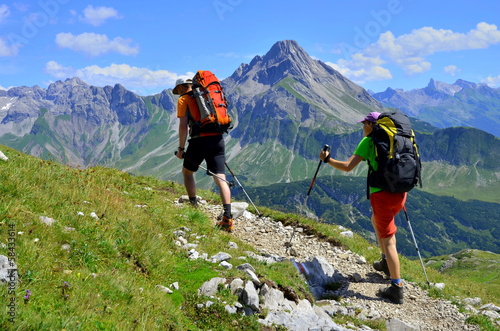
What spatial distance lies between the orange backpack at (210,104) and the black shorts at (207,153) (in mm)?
338

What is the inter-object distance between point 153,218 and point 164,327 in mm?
4200

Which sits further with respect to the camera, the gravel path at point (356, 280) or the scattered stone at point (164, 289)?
the gravel path at point (356, 280)

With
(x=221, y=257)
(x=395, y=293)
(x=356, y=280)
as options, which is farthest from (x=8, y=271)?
(x=356, y=280)

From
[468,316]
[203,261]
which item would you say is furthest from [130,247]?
[468,316]

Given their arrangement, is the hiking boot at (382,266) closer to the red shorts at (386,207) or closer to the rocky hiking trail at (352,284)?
the rocky hiking trail at (352,284)

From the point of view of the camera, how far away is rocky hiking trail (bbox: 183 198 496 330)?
22.8 feet

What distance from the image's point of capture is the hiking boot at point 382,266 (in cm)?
922

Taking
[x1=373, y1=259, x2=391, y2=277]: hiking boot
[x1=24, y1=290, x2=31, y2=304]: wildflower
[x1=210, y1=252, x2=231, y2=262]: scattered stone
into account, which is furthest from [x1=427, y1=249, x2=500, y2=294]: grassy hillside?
[x1=24, y1=290, x2=31, y2=304]: wildflower

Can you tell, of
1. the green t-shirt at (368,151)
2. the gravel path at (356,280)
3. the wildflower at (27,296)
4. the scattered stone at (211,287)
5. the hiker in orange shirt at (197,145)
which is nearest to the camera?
the wildflower at (27,296)

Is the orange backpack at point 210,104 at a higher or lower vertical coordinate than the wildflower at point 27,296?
higher

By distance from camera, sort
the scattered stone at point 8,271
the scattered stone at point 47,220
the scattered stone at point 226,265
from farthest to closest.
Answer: the scattered stone at point 226,265 < the scattered stone at point 47,220 < the scattered stone at point 8,271

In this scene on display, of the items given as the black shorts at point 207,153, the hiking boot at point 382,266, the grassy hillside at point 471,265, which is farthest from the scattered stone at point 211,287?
the grassy hillside at point 471,265

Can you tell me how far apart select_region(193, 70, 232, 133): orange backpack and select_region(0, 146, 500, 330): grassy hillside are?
2.94 m

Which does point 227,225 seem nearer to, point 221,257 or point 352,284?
point 221,257
